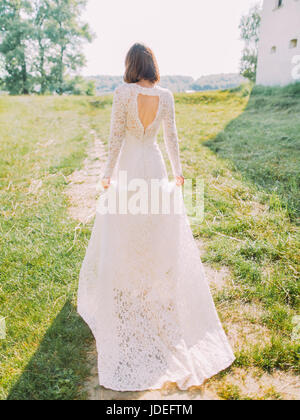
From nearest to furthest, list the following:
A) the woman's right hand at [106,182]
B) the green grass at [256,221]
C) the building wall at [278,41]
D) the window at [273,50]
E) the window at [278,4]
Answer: the woman's right hand at [106,182] → the green grass at [256,221] → the building wall at [278,41] → the window at [278,4] → the window at [273,50]

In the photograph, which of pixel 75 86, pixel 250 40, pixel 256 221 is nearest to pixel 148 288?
pixel 256 221

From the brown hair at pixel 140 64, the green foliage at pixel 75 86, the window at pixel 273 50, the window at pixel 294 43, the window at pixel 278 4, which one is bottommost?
the brown hair at pixel 140 64

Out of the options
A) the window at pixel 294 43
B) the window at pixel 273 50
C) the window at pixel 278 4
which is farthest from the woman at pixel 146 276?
the window at pixel 278 4

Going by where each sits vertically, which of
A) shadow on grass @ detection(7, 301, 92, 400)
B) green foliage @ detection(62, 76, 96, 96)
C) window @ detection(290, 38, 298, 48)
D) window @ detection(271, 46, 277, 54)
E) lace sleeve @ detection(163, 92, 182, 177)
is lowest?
shadow on grass @ detection(7, 301, 92, 400)

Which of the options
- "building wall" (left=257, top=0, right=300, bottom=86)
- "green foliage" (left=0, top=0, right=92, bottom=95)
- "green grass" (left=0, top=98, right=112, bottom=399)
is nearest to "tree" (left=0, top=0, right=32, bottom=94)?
"green foliage" (left=0, top=0, right=92, bottom=95)

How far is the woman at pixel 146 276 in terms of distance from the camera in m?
2.16

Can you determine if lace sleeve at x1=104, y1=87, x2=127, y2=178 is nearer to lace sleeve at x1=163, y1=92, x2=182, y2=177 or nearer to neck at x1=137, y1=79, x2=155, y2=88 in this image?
neck at x1=137, y1=79, x2=155, y2=88

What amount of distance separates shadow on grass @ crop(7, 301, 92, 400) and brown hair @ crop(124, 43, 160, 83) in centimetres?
208

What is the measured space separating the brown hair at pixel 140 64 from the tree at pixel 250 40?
40806mm

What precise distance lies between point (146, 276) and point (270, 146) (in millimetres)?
6179

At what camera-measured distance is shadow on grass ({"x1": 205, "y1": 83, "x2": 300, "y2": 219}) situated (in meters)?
5.09

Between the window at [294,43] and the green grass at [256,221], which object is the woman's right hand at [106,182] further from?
the window at [294,43]

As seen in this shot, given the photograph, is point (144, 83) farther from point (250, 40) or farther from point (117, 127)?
point (250, 40)

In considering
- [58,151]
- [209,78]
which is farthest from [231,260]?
[209,78]
